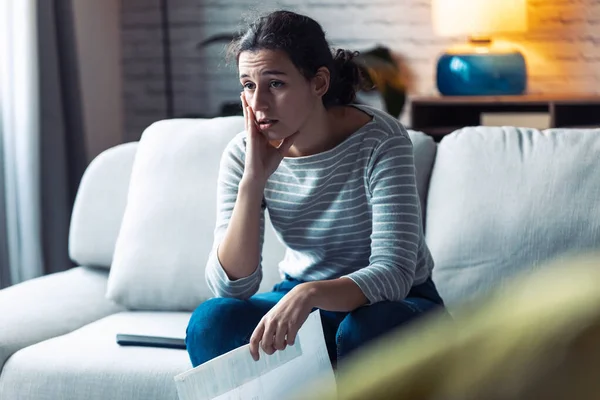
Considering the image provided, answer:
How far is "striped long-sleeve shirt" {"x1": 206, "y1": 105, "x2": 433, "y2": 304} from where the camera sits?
132 centimetres

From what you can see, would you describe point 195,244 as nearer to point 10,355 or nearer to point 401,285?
point 10,355

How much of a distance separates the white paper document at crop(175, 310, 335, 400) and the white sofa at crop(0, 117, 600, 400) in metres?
0.51

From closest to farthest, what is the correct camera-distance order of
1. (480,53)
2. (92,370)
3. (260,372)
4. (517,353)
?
(517,353) < (260,372) < (92,370) < (480,53)

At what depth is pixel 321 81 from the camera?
53.9 inches

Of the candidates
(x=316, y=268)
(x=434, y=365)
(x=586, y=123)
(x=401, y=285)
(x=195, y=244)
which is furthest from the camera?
(x=586, y=123)

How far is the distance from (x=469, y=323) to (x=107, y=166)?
203 centimetres

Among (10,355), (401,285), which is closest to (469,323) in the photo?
(401,285)

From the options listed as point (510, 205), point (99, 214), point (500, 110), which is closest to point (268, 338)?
point (510, 205)

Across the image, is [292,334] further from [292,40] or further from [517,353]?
[517,353]

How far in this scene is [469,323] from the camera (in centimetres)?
16

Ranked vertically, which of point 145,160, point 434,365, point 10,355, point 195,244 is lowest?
point 10,355

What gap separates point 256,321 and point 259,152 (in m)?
0.28

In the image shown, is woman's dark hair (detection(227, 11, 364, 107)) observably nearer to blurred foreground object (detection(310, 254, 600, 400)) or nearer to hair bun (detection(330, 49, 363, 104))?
hair bun (detection(330, 49, 363, 104))

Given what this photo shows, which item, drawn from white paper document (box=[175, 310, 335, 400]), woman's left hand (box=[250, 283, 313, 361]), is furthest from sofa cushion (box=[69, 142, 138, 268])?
white paper document (box=[175, 310, 335, 400])
